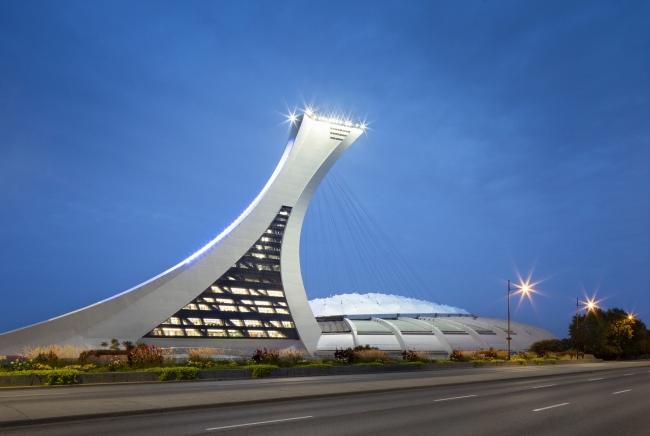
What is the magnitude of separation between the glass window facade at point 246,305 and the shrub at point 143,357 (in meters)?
19.5

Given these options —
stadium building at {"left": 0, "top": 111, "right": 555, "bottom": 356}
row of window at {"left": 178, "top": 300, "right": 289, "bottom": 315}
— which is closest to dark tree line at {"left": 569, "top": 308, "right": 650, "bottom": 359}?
stadium building at {"left": 0, "top": 111, "right": 555, "bottom": 356}

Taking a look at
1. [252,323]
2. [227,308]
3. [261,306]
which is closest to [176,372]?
[227,308]

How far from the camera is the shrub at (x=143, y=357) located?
2081 cm

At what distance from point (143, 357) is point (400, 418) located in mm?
14241

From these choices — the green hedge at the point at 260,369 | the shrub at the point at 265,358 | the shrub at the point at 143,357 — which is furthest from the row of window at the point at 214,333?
the green hedge at the point at 260,369

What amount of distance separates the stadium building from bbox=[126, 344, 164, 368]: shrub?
1780 centimetres

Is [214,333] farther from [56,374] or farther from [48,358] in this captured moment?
[56,374]

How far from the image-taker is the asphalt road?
8.91m

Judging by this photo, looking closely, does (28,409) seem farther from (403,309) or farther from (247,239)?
(403,309)

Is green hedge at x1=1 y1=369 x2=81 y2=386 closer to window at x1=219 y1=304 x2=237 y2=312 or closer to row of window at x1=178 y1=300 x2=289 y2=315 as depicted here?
row of window at x1=178 y1=300 x2=289 y2=315

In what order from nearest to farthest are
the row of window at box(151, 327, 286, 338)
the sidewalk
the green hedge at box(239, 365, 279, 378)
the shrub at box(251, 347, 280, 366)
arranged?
the sidewalk, the green hedge at box(239, 365, 279, 378), the shrub at box(251, 347, 280, 366), the row of window at box(151, 327, 286, 338)

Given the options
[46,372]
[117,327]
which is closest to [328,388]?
[46,372]

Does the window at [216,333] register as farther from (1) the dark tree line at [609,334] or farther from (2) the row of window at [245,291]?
(1) the dark tree line at [609,334]

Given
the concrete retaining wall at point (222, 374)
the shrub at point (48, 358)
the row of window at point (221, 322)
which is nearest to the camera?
the concrete retaining wall at point (222, 374)
